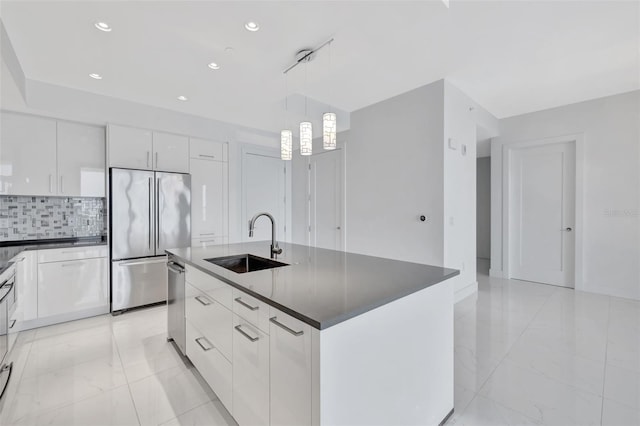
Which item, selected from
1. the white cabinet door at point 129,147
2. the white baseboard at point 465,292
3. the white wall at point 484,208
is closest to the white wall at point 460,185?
the white baseboard at point 465,292

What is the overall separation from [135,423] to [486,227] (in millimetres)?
6971

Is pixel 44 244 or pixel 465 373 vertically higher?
pixel 44 244

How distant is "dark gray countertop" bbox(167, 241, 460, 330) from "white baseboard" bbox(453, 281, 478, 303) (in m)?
2.13

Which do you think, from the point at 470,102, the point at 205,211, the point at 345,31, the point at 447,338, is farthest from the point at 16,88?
the point at 470,102

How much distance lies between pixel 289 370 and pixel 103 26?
2.74 m

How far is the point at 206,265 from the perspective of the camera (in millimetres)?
1812

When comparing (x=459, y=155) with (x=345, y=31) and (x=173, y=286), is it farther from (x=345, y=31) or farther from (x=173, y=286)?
(x=173, y=286)

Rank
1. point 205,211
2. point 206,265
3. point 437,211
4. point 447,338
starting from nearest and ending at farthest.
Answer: point 447,338 → point 206,265 → point 437,211 → point 205,211

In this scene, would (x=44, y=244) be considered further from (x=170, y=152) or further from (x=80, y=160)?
(x=170, y=152)

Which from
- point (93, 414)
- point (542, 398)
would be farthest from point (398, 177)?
point (93, 414)

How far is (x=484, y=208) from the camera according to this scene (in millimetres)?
6438

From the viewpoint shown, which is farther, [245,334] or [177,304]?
[177,304]

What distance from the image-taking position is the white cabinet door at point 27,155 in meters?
2.84

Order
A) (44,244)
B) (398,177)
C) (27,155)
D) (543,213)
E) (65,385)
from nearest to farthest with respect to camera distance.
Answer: (65,385) < (27,155) < (44,244) < (398,177) < (543,213)
